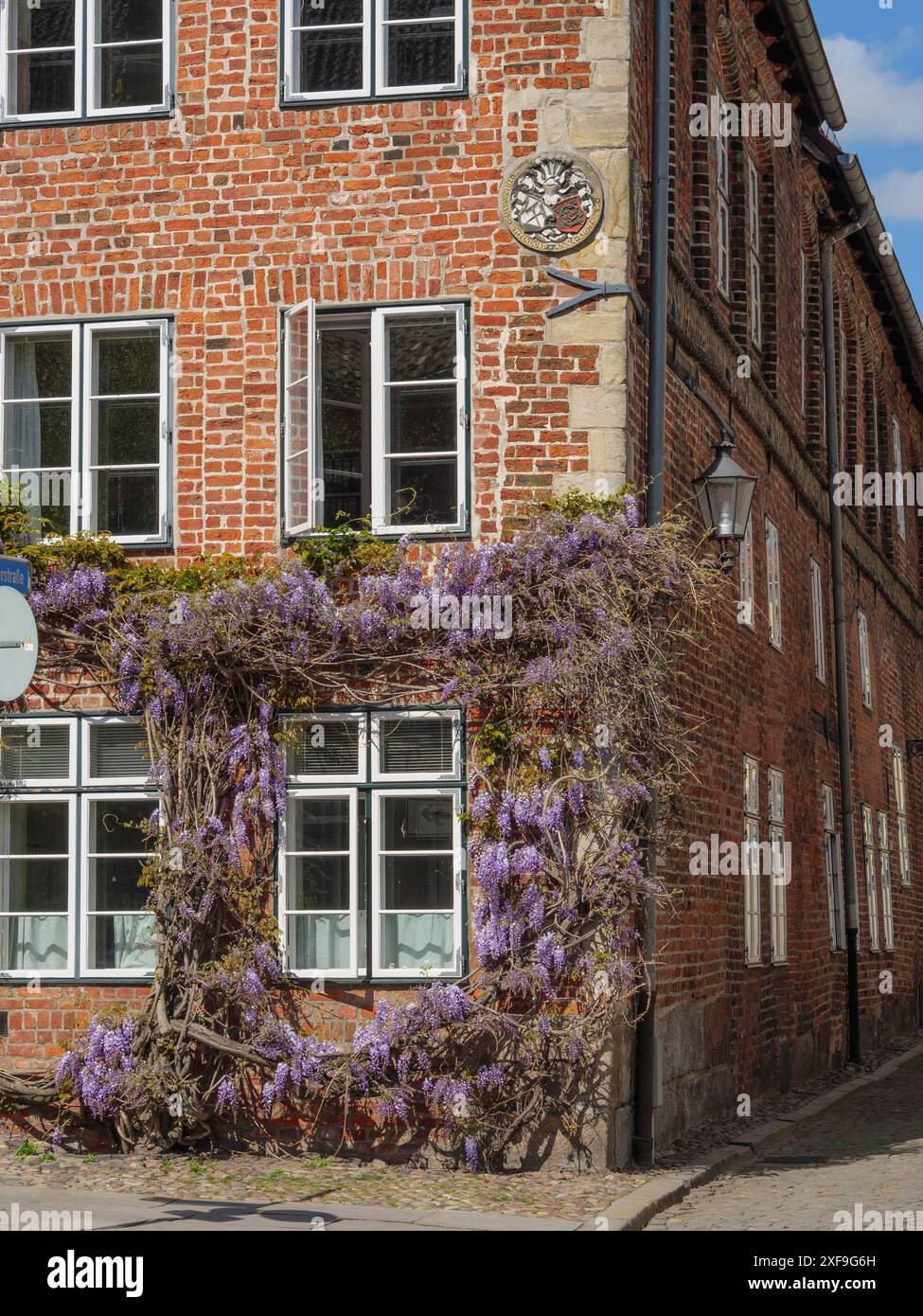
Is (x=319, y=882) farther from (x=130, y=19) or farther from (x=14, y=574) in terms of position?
(x=130, y=19)

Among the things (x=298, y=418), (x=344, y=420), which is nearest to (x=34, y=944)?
(x=298, y=418)

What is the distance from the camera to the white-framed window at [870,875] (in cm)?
2633

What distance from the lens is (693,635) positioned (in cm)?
1362

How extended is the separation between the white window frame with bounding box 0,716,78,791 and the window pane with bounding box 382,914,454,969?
98.6 inches

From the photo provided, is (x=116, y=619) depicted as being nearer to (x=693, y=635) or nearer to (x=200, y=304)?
(x=200, y=304)

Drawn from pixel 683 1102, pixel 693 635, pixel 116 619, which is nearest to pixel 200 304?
pixel 116 619

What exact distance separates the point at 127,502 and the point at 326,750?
240cm

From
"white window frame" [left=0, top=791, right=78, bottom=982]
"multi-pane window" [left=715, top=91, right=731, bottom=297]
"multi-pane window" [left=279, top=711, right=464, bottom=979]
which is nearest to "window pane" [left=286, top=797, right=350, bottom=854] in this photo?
"multi-pane window" [left=279, top=711, right=464, bottom=979]

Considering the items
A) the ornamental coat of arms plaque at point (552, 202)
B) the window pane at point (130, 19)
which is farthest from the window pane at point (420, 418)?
the window pane at point (130, 19)

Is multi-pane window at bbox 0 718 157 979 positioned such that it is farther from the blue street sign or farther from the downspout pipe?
the downspout pipe

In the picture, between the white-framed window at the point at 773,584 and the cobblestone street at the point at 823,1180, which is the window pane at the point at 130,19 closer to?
the white-framed window at the point at 773,584

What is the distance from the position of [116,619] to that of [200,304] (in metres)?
2.36

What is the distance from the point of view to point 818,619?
76.9 feet
